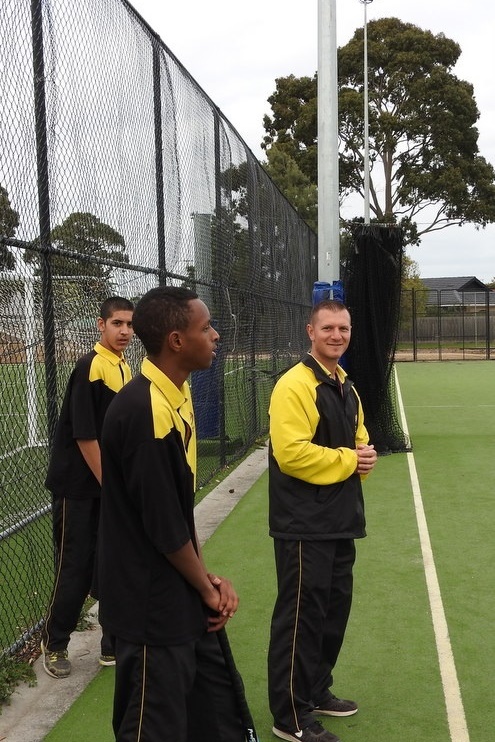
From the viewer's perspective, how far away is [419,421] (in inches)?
562

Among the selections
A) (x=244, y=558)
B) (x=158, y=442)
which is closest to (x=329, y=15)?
(x=244, y=558)

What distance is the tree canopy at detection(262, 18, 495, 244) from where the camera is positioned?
133ft

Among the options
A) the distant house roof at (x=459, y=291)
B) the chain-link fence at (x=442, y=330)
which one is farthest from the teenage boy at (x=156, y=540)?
the distant house roof at (x=459, y=291)

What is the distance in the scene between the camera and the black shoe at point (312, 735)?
3527 millimetres

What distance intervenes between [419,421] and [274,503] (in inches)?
435

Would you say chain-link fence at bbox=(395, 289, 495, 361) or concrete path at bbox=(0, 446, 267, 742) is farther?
chain-link fence at bbox=(395, 289, 495, 361)

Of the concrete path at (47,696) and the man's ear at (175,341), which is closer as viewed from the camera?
the man's ear at (175,341)

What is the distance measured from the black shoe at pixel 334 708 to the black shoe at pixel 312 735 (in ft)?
0.87

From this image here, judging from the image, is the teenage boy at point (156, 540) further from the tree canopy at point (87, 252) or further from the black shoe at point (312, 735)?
the tree canopy at point (87, 252)

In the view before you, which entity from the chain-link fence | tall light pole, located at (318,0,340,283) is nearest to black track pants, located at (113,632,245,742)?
tall light pole, located at (318,0,340,283)

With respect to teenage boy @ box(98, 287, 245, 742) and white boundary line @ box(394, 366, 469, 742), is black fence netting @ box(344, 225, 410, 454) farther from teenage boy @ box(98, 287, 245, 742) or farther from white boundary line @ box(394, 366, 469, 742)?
teenage boy @ box(98, 287, 245, 742)

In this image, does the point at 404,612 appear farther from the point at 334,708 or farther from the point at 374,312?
the point at 374,312

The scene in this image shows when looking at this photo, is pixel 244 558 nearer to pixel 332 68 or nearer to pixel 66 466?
pixel 66 466

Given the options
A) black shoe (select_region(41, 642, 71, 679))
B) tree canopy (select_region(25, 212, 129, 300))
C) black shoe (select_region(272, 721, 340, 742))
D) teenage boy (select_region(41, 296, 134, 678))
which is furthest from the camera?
tree canopy (select_region(25, 212, 129, 300))
